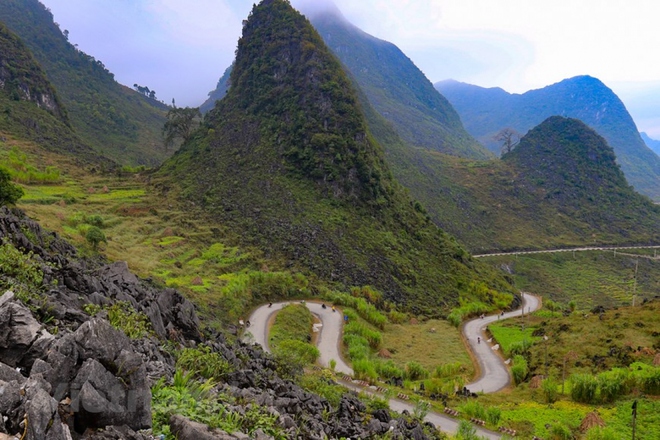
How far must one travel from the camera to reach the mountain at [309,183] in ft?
185

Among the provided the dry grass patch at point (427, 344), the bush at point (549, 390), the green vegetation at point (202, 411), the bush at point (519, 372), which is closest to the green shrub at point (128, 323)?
the green vegetation at point (202, 411)

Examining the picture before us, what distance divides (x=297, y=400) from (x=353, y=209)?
5401cm

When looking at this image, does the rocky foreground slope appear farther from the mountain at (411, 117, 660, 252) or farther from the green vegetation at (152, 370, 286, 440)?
the mountain at (411, 117, 660, 252)

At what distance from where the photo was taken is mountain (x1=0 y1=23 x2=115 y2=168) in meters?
78.6

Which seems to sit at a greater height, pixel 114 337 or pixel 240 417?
pixel 114 337

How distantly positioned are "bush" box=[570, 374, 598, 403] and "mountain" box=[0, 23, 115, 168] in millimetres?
83257

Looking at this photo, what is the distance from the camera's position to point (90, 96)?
438ft

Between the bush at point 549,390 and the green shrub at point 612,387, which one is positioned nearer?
the green shrub at point 612,387

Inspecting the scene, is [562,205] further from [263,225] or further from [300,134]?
[263,225]

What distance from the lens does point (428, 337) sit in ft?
141

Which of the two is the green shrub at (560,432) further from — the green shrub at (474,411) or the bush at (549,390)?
the bush at (549,390)

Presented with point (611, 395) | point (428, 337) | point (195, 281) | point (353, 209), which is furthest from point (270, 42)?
point (611, 395)

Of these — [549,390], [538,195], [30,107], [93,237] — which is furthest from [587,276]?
[30,107]

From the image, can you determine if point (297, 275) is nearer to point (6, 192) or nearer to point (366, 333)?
point (366, 333)
